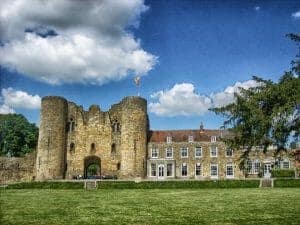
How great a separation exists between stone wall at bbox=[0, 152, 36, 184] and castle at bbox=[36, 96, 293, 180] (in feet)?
7.01

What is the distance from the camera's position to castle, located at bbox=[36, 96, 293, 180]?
175 ft

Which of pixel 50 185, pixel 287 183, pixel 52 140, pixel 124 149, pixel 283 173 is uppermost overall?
pixel 52 140

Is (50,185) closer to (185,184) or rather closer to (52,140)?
(185,184)

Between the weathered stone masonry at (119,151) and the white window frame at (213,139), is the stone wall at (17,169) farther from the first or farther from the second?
the white window frame at (213,139)

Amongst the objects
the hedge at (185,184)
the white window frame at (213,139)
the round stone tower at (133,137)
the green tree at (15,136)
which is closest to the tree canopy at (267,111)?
the hedge at (185,184)

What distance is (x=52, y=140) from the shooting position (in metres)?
53.5

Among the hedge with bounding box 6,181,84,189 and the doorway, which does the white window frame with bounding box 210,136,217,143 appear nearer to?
the doorway

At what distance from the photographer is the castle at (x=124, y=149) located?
53406 millimetres

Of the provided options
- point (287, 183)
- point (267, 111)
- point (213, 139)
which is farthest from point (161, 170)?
point (267, 111)

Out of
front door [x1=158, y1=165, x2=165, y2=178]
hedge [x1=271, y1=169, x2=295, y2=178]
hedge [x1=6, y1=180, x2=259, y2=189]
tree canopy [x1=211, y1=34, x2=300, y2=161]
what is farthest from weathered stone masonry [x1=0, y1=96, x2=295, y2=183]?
tree canopy [x1=211, y1=34, x2=300, y2=161]

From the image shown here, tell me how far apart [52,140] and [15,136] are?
14.4 metres

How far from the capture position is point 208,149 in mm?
57125

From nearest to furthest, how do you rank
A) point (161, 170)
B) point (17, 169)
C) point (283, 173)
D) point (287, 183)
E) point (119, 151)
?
point (287, 183) → point (283, 173) → point (17, 169) → point (119, 151) → point (161, 170)

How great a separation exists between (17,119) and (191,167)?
90.8 ft
